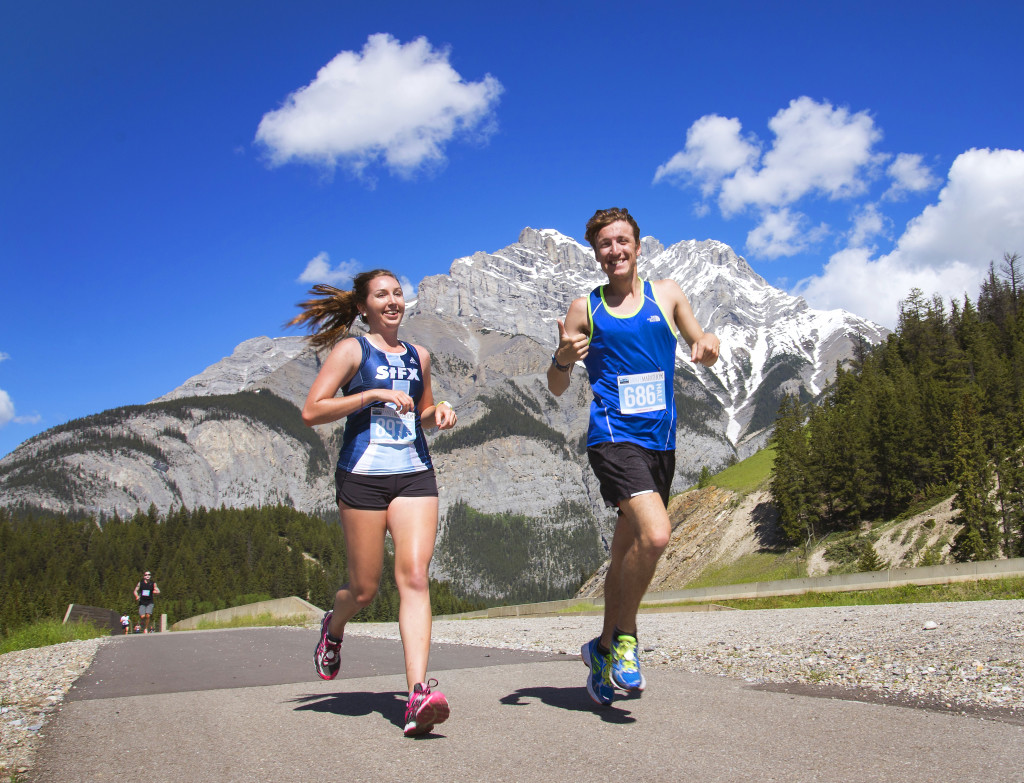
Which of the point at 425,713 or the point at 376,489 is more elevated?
the point at 376,489

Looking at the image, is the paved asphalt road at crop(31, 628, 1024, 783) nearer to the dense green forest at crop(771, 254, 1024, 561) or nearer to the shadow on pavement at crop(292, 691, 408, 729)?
the shadow on pavement at crop(292, 691, 408, 729)

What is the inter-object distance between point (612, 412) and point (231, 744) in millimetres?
2755

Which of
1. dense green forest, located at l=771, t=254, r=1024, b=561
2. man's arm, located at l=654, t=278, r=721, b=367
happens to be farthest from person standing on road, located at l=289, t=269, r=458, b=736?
dense green forest, located at l=771, t=254, r=1024, b=561

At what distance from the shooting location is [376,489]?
461cm

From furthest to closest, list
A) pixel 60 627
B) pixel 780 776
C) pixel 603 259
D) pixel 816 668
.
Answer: pixel 60 627, pixel 816 668, pixel 603 259, pixel 780 776

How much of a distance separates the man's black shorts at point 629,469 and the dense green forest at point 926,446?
44.0m

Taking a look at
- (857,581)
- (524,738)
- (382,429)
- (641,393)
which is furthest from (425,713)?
(857,581)

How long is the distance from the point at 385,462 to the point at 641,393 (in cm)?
164

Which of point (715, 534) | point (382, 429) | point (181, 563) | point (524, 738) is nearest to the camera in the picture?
point (524, 738)

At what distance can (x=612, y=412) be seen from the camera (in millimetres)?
4617

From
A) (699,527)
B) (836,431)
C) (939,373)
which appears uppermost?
(939,373)

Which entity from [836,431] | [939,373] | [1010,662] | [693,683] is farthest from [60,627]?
[939,373]

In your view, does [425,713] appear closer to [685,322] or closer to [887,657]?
[685,322]

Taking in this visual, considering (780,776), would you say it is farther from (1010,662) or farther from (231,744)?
(1010,662)
